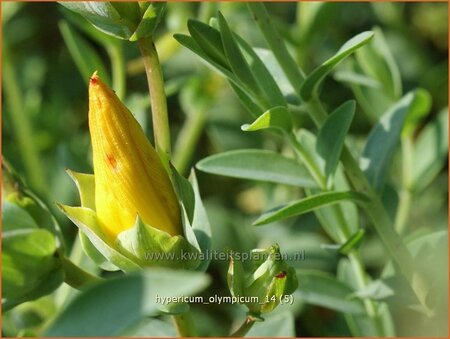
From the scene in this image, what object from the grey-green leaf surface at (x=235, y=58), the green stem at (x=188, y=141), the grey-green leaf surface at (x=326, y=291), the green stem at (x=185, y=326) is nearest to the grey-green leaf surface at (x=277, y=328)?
the grey-green leaf surface at (x=326, y=291)

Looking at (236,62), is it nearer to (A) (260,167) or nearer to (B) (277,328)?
(A) (260,167)

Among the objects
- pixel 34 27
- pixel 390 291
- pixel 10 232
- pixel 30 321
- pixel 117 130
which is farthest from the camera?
pixel 34 27

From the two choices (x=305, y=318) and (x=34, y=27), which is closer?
(x=305, y=318)

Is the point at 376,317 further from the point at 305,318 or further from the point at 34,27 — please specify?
the point at 34,27

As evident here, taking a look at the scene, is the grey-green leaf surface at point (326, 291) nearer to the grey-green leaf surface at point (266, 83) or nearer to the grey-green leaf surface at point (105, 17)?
the grey-green leaf surface at point (266, 83)

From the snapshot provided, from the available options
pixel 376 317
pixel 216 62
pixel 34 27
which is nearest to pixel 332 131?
pixel 216 62

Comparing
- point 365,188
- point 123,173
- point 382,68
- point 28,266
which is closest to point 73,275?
point 28,266

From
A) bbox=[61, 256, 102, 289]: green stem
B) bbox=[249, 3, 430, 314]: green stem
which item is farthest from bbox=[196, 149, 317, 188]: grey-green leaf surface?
bbox=[61, 256, 102, 289]: green stem
